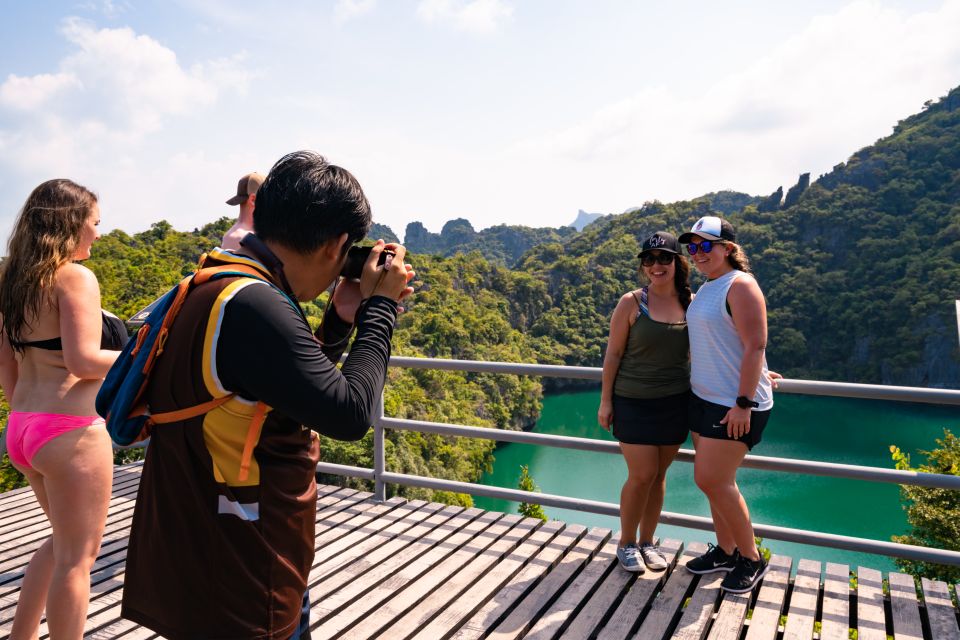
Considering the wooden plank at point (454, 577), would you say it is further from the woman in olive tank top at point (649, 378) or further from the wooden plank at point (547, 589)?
the woman in olive tank top at point (649, 378)

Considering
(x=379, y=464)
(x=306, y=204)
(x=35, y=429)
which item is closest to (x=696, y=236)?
(x=306, y=204)

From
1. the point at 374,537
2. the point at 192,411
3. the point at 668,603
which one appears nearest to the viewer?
the point at 192,411

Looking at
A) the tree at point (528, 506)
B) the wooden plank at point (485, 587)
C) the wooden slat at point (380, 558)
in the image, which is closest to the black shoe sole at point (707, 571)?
the wooden plank at point (485, 587)

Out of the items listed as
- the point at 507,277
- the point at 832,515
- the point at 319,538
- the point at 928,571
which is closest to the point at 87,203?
the point at 319,538

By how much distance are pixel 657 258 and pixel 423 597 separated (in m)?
1.55

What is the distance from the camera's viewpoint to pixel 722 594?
235cm

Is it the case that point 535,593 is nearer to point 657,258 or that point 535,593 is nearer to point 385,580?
point 385,580

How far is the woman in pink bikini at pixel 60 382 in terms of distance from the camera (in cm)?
158

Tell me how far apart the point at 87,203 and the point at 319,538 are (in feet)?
5.85

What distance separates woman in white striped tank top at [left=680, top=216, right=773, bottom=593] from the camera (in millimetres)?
2240

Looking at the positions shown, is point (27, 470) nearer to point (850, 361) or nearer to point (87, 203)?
point (87, 203)

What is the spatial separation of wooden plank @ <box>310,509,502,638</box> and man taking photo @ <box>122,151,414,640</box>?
1.28 metres

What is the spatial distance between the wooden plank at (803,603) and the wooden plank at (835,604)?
0.10 ft

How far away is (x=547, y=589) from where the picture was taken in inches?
95.6
